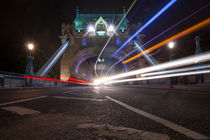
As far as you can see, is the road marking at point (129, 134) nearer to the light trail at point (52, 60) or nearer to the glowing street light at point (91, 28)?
the light trail at point (52, 60)

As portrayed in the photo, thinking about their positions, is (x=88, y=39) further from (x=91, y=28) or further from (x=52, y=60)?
(x=52, y=60)

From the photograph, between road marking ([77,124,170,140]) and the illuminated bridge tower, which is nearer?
road marking ([77,124,170,140])

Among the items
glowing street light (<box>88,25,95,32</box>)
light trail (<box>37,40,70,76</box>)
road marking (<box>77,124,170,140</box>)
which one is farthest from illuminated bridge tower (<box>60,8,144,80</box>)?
road marking (<box>77,124,170,140</box>)

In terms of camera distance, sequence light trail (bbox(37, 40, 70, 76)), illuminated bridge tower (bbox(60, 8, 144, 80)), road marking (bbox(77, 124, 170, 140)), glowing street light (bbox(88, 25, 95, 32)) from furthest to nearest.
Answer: glowing street light (bbox(88, 25, 95, 32)) → illuminated bridge tower (bbox(60, 8, 144, 80)) → light trail (bbox(37, 40, 70, 76)) → road marking (bbox(77, 124, 170, 140))

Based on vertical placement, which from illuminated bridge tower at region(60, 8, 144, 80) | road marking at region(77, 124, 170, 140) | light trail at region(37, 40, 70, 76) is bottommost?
road marking at region(77, 124, 170, 140)

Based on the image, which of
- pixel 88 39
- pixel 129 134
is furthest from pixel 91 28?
pixel 129 134

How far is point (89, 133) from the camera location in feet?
4.03

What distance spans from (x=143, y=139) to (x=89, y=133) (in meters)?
0.42

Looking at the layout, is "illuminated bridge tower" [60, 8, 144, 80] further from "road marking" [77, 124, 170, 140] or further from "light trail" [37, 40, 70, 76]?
"road marking" [77, 124, 170, 140]

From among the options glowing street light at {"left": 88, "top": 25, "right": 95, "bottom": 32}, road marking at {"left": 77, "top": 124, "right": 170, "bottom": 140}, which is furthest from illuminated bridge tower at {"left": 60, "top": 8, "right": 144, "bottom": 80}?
road marking at {"left": 77, "top": 124, "right": 170, "bottom": 140}

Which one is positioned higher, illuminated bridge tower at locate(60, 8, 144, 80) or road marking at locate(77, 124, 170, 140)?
illuminated bridge tower at locate(60, 8, 144, 80)

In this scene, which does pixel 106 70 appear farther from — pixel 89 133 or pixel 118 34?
pixel 89 133

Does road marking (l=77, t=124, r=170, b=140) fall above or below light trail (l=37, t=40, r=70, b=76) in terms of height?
below


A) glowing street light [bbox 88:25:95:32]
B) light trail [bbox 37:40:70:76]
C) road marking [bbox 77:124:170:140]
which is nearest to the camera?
road marking [bbox 77:124:170:140]
